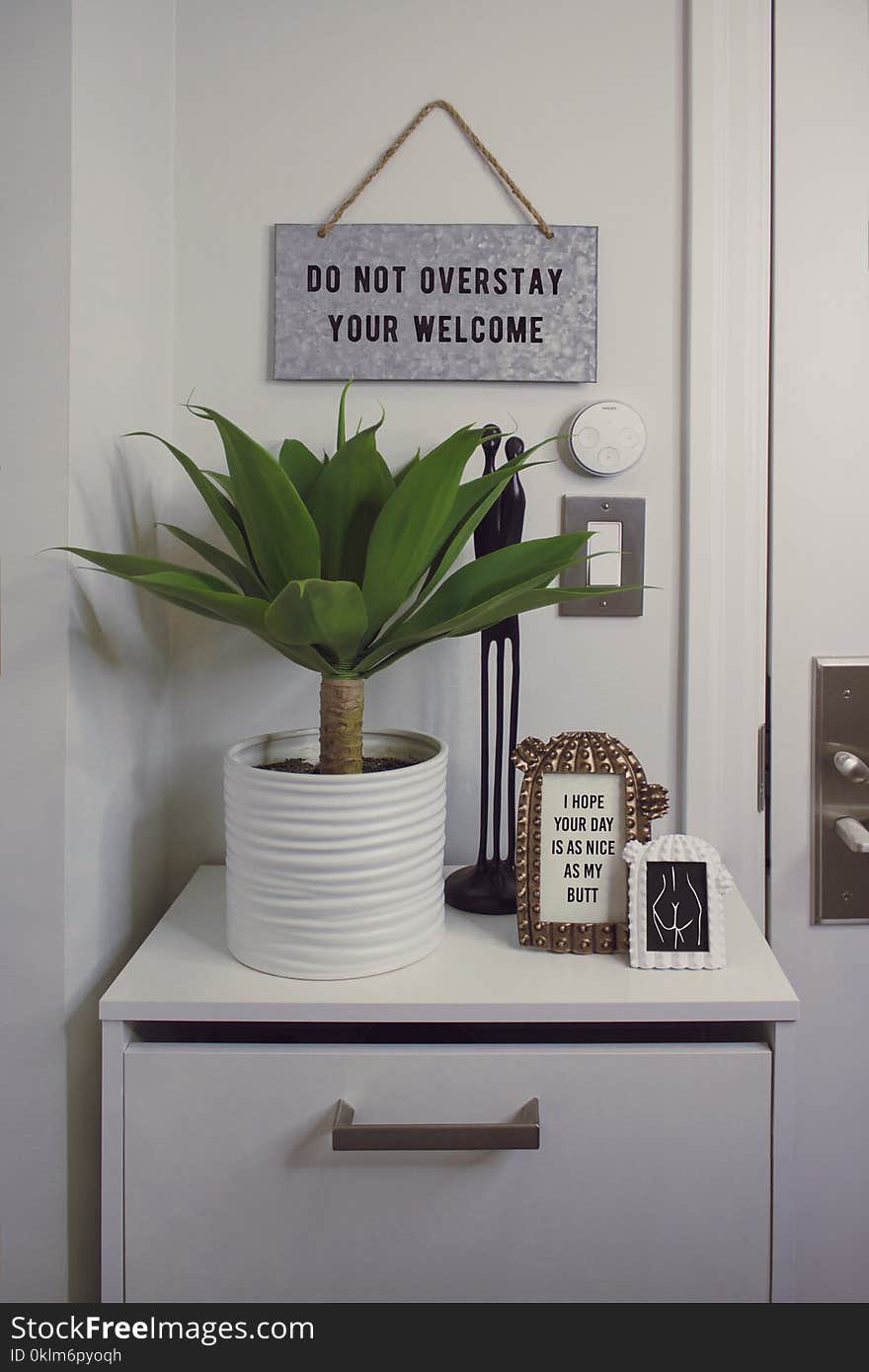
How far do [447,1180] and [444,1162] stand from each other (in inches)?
0.6

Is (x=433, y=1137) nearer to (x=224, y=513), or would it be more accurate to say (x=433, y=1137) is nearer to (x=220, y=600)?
(x=220, y=600)

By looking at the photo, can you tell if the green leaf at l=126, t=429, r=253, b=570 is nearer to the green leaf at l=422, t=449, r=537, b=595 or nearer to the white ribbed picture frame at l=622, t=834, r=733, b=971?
the green leaf at l=422, t=449, r=537, b=595

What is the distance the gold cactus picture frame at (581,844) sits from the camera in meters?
0.89

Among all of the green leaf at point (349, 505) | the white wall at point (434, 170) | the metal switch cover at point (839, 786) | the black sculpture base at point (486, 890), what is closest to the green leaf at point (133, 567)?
the green leaf at point (349, 505)

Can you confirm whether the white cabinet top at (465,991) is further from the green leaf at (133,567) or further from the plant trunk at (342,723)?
the green leaf at (133,567)

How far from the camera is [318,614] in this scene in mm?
765

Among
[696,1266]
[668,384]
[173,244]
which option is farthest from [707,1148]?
[173,244]

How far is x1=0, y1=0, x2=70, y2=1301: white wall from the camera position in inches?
31.8

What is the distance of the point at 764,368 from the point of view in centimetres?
112

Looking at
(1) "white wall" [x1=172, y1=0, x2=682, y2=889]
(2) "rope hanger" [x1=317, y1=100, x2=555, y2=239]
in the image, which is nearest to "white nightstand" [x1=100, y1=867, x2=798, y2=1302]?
(1) "white wall" [x1=172, y1=0, x2=682, y2=889]

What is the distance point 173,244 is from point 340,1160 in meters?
0.99
